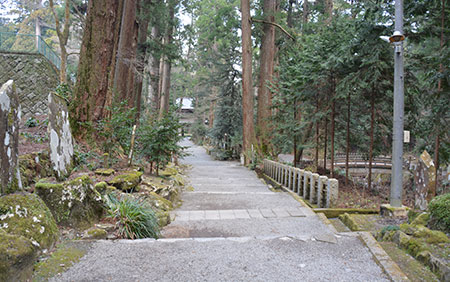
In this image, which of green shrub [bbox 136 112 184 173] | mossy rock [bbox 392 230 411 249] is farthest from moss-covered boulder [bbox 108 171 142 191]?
mossy rock [bbox 392 230 411 249]

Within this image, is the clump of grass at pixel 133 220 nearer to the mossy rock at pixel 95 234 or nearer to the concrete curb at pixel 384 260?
the mossy rock at pixel 95 234

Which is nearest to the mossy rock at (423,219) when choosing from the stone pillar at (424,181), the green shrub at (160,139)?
the stone pillar at (424,181)

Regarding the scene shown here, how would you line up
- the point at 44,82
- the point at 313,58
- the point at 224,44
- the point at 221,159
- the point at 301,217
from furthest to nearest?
the point at 221,159, the point at 224,44, the point at 44,82, the point at 313,58, the point at 301,217

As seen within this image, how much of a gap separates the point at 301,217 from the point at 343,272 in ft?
8.87

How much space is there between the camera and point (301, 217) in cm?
595

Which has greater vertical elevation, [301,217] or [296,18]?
[296,18]

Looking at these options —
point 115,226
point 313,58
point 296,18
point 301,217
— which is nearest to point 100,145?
point 115,226

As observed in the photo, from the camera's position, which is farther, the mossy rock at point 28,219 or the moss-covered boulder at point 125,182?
the moss-covered boulder at point 125,182

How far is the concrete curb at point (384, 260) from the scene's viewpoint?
312cm

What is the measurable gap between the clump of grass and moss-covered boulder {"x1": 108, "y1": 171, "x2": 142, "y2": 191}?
50.5 inches

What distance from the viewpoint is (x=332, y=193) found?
6574 millimetres

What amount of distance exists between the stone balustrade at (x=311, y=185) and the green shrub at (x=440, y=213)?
2.26 m

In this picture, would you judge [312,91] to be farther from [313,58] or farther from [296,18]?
[296,18]

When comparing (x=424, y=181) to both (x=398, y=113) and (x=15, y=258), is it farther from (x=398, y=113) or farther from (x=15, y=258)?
(x=15, y=258)
